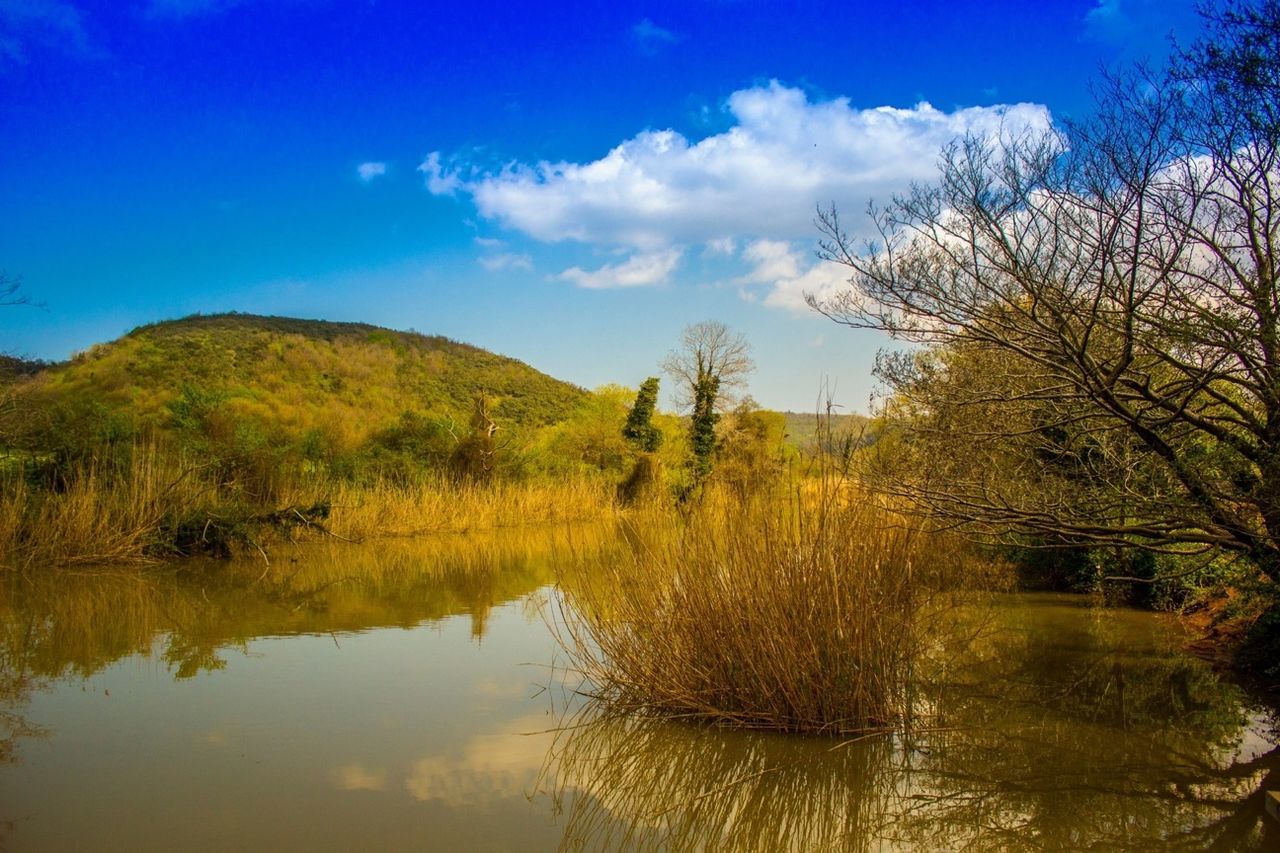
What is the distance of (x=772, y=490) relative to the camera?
20.2 feet

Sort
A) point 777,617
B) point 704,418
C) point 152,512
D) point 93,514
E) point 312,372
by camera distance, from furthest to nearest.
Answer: point 312,372
point 704,418
point 152,512
point 93,514
point 777,617

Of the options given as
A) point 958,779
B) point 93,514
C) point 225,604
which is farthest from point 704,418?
point 958,779

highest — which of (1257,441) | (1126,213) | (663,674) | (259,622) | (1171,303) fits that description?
(1126,213)

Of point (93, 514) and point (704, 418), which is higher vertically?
point (704, 418)

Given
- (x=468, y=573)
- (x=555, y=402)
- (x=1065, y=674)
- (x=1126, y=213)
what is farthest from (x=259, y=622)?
(x=555, y=402)

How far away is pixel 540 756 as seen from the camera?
5457 millimetres

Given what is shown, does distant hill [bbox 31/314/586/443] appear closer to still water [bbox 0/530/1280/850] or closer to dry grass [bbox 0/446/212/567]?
dry grass [bbox 0/446/212/567]

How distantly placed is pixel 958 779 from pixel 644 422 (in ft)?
102

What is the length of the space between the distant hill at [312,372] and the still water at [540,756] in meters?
24.4

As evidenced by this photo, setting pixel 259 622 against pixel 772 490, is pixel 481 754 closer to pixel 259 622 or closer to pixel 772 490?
pixel 772 490

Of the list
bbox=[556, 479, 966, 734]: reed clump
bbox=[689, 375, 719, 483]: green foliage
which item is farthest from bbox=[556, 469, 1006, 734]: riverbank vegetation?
bbox=[689, 375, 719, 483]: green foliage

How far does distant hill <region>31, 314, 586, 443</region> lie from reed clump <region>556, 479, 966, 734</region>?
26715mm

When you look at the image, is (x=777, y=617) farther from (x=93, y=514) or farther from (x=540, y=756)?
(x=93, y=514)

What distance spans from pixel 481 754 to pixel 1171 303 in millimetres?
5667
